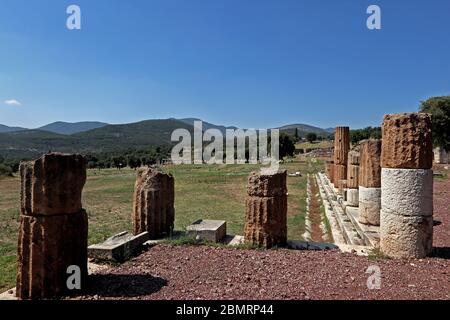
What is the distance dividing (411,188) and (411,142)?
3.15 feet

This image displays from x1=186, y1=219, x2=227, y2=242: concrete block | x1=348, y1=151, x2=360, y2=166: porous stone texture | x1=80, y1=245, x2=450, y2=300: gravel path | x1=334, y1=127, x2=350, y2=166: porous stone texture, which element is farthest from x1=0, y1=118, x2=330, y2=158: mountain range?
x1=80, y1=245, x2=450, y2=300: gravel path

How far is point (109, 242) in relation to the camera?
8133 mm

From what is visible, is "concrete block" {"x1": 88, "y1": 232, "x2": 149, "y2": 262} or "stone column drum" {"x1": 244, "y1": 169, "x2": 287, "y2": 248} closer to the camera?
"concrete block" {"x1": 88, "y1": 232, "x2": 149, "y2": 262}

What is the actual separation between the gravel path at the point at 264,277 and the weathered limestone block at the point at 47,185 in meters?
1.49

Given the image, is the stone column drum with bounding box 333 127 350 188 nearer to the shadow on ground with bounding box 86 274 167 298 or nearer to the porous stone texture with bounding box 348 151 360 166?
the porous stone texture with bounding box 348 151 360 166

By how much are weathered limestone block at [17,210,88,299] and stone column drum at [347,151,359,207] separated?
11514 mm

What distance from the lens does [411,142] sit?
762cm

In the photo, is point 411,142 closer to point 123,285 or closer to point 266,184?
point 266,184

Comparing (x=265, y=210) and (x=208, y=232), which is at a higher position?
(x=265, y=210)

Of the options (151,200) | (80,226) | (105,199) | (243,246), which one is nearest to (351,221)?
(243,246)

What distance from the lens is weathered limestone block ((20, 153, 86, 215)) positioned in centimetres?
557

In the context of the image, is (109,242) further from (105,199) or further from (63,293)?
(105,199)

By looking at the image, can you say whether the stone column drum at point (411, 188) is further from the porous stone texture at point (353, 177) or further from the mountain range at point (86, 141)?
the mountain range at point (86, 141)

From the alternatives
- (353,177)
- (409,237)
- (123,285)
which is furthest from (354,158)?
(123,285)
